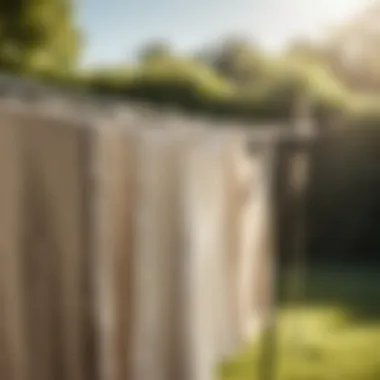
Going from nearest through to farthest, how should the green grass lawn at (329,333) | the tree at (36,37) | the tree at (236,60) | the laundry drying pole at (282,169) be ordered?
the laundry drying pole at (282,169) < the green grass lawn at (329,333) < the tree at (236,60) < the tree at (36,37)

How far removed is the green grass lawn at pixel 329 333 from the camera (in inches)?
90.6

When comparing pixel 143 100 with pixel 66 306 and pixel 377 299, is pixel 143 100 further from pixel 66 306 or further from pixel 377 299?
pixel 66 306

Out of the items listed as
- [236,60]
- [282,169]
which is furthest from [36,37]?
[282,169]

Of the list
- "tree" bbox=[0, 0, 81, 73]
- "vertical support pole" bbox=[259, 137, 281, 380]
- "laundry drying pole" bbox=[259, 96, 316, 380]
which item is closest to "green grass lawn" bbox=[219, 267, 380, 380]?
"vertical support pole" bbox=[259, 137, 281, 380]

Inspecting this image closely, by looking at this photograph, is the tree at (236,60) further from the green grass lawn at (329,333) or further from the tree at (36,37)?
the green grass lawn at (329,333)

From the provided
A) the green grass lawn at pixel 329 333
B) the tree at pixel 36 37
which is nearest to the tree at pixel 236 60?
the tree at pixel 36 37

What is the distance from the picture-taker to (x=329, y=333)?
2.57 meters

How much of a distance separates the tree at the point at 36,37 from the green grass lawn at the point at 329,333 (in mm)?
1187

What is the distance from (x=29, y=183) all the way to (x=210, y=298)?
0.39 metres

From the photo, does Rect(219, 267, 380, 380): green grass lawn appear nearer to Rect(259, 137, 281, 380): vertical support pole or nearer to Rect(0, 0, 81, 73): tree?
Rect(259, 137, 281, 380): vertical support pole

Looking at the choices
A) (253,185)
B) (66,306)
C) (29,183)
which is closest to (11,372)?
(66,306)

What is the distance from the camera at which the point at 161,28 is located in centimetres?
268

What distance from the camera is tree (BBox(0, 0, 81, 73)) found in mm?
2926

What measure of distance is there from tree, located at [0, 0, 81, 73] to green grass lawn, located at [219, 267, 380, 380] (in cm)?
119
